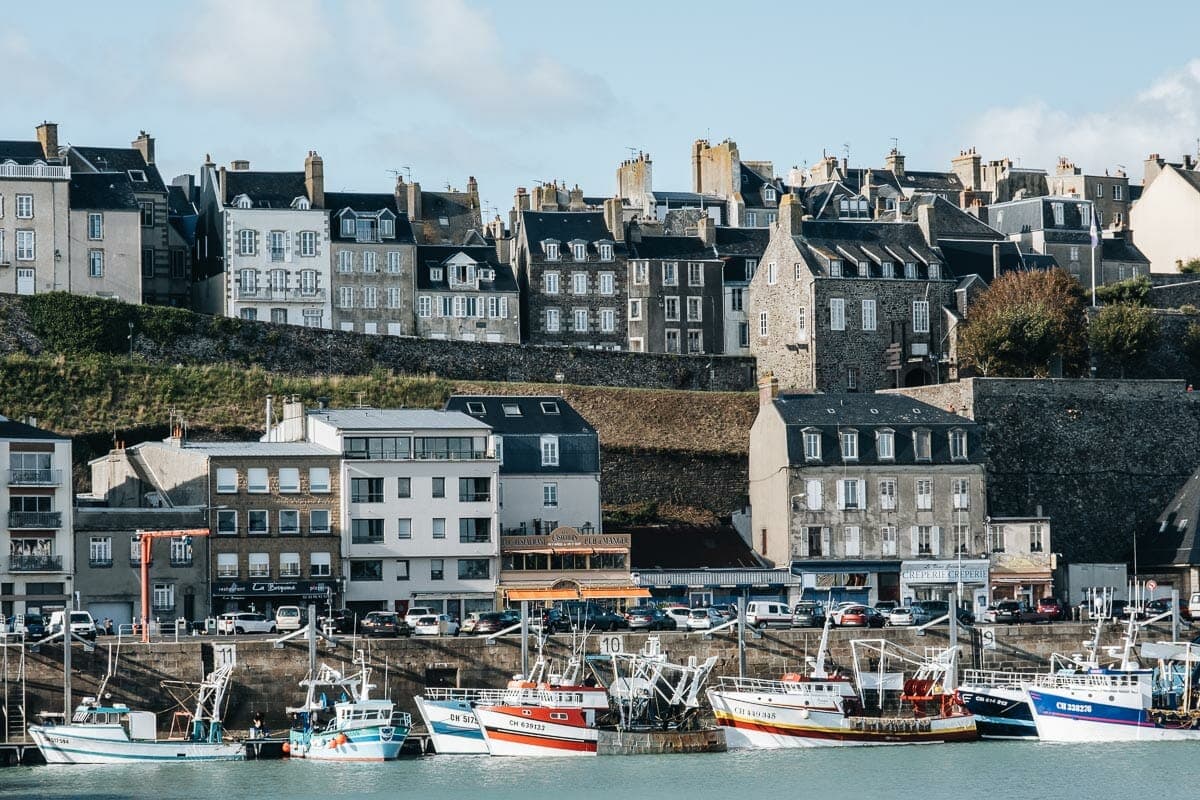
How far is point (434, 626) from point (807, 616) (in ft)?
31.0

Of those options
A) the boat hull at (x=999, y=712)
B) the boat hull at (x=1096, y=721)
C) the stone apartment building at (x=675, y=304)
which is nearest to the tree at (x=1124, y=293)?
the stone apartment building at (x=675, y=304)

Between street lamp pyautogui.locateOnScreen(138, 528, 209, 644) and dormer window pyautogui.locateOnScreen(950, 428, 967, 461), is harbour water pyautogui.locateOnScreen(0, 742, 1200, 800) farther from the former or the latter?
dormer window pyautogui.locateOnScreen(950, 428, 967, 461)

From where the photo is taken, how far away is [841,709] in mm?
53625

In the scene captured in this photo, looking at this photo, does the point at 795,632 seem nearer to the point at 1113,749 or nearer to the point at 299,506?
the point at 1113,749

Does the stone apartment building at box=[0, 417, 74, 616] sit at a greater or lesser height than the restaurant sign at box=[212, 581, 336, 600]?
greater

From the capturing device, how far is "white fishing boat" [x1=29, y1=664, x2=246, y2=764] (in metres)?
49.6

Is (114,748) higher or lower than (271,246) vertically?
lower

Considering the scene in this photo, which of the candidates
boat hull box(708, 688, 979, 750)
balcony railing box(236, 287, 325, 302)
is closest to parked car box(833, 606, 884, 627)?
boat hull box(708, 688, 979, 750)

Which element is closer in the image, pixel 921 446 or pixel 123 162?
pixel 921 446

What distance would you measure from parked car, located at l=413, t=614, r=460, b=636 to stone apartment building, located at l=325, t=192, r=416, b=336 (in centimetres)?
2622

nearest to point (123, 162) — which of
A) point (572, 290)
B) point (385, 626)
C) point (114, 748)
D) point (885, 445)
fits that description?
point (572, 290)

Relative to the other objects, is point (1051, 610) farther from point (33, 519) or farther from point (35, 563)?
point (33, 519)

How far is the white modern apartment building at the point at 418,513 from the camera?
63.4 m

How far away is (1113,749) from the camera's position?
53.8 meters
